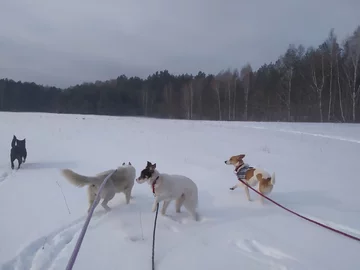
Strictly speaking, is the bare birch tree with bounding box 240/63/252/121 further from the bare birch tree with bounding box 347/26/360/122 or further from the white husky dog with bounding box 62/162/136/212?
the white husky dog with bounding box 62/162/136/212

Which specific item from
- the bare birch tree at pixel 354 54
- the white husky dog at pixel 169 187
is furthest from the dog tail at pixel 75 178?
the bare birch tree at pixel 354 54

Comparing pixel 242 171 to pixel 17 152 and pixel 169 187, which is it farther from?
pixel 17 152

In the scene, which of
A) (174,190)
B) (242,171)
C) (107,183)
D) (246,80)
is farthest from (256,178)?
(246,80)

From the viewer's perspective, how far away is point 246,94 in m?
35.1

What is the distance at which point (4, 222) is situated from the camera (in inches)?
162

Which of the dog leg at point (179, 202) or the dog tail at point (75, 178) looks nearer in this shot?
the dog tail at point (75, 178)

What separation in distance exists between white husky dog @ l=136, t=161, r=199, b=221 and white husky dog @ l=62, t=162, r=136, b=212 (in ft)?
2.53

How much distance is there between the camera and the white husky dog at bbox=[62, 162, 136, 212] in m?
4.10

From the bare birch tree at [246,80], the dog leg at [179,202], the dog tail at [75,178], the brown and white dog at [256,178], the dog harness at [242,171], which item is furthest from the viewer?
the bare birch tree at [246,80]

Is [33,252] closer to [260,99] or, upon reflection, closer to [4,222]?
[4,222]

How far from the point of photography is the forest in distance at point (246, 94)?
2633 cm

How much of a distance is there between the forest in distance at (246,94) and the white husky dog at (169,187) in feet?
81.8

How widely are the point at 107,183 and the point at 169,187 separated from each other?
1229 millimetres

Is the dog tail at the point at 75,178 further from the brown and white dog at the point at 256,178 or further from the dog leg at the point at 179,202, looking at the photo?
the brown and white dog at the point at 256,178
